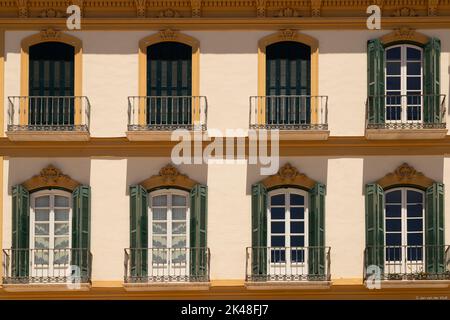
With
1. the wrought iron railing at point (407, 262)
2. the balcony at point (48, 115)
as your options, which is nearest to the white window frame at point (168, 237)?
the balcony at point (48, 115)

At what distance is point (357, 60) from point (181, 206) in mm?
5787

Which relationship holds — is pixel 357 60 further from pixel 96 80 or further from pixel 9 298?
pixel 9 298

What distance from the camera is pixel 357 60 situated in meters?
40.8

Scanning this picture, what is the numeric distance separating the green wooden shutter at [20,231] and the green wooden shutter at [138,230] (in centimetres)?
262

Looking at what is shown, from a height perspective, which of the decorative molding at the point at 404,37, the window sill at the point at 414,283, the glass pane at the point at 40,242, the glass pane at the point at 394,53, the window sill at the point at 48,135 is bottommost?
the window sill at the point at 414,283

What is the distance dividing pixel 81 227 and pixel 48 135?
2434mm

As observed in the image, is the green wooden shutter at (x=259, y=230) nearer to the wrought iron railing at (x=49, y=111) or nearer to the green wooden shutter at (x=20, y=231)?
the wrought iron railing at (x=49, y=111)

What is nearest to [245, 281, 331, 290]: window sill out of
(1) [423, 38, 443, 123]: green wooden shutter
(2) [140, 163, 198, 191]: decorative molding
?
(2) [140, 163, 198, 191]: decorative molding

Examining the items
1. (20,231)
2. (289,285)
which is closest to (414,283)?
(289,285)

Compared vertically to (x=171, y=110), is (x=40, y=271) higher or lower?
lower

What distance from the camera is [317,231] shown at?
40062mm

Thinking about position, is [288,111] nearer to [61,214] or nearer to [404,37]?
[404,37]

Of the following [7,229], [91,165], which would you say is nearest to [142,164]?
[91,165]

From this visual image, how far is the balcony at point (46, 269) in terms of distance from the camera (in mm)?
39688
